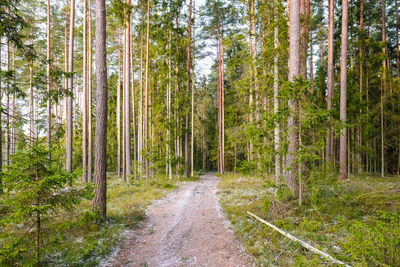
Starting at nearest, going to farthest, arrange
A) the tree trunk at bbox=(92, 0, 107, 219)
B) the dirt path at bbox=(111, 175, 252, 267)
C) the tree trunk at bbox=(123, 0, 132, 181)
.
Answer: the dirt path at bbox=(111, 175, 252, 267)
the tree trunk at bbox=(92, 0, 107, 219)
the tree trunk at bbox=(123, 0, 132, 181)

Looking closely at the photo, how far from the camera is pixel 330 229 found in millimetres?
4602

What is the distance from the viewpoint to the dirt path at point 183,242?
13.8ft

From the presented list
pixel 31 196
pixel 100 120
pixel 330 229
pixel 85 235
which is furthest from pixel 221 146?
pixel 31 196

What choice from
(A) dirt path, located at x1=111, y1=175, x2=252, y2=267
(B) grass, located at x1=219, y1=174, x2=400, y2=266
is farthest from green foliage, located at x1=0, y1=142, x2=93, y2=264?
(B) grass, located at x1=219, y1=174, x2=400, y2=266

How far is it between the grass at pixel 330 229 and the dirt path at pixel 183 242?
474 mm

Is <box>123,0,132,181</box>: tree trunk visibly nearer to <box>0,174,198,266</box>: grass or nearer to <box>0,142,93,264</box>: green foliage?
<box>0,174,198,266</box>: grass

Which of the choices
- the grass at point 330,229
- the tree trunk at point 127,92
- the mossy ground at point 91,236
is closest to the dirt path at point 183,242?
the mossy ground at point 91,236

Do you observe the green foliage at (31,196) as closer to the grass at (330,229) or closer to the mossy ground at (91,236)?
the mossy ground at (91,236)

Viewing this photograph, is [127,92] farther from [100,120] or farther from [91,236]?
[91,236]

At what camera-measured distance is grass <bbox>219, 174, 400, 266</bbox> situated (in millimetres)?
2742

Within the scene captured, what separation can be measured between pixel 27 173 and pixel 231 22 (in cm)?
2102

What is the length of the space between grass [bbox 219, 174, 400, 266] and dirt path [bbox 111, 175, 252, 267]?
47cm

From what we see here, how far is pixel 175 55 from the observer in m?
16.5

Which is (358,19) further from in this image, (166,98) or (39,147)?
(39,147)
